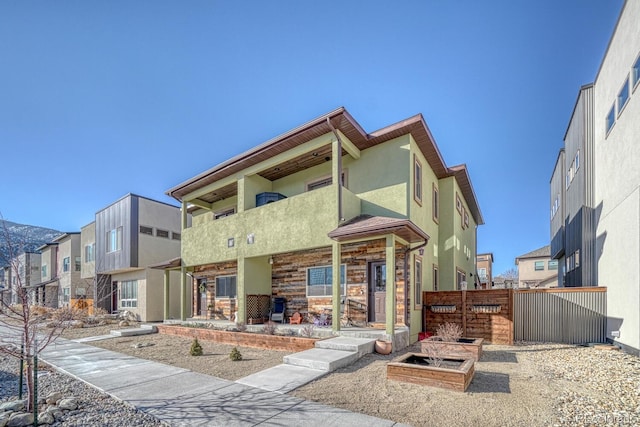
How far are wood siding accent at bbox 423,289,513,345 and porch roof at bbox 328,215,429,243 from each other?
9.18ft

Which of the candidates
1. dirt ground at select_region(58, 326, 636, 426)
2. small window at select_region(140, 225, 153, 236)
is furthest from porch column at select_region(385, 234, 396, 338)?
small window at select_region(140, 225, 153, 236)

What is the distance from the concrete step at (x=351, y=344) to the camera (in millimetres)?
8359

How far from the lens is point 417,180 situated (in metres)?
11.8

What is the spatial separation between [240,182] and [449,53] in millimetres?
9527

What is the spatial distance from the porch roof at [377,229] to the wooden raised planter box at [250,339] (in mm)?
3162

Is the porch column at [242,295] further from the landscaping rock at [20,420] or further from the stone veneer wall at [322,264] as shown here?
the landscaping rock at [20,420]

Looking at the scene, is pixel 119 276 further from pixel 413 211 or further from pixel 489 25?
pixel 489 25

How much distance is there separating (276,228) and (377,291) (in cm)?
431

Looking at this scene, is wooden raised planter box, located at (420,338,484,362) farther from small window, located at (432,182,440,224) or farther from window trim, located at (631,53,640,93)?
window trim, located at (631,53,640,93)

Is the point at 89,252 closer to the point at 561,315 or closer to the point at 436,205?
the point at 436,205

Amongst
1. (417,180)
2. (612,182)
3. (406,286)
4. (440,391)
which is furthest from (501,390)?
(612,182)

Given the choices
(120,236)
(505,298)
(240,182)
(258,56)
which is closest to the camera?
(505,298)

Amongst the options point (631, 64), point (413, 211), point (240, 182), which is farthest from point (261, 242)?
point (631, 64)

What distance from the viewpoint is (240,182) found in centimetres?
1387
